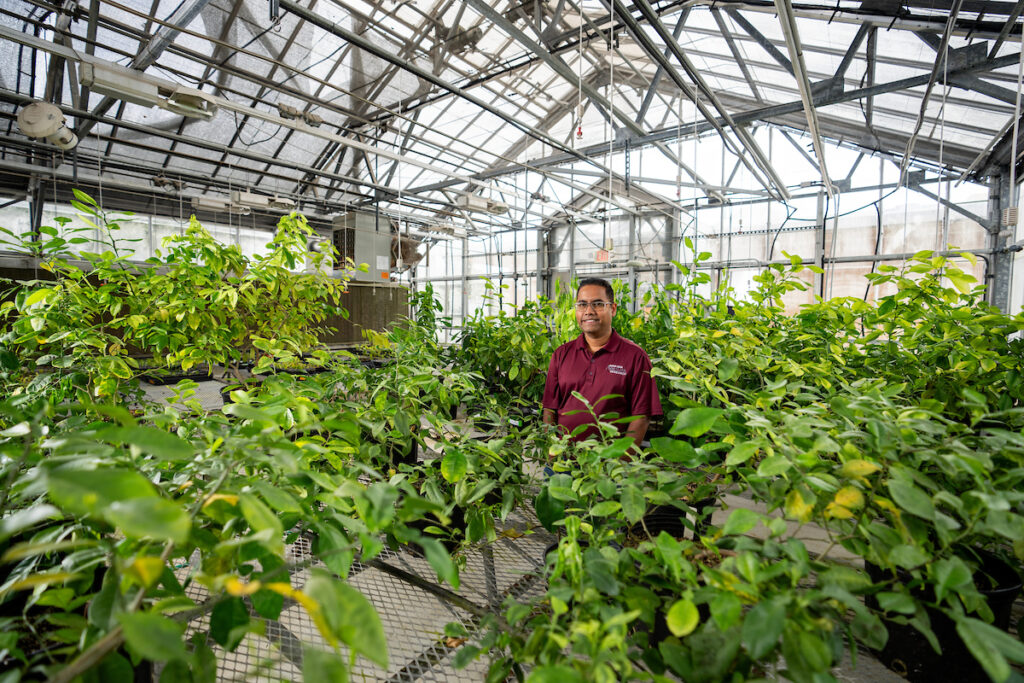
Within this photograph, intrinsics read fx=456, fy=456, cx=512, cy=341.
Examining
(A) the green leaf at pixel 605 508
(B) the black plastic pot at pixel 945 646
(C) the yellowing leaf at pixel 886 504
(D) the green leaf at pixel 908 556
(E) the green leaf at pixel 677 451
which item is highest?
(E) the green leaf at pixel 677 451

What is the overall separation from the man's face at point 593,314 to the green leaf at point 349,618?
1589 millimetres

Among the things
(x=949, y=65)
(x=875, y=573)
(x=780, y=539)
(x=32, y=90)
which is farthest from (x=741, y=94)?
(x=32, y=90)

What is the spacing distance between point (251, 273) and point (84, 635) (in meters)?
1.22

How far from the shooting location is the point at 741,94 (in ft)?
21.2

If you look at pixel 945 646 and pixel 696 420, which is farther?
pixel 945 646

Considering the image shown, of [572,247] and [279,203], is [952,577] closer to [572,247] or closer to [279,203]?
[279,203]

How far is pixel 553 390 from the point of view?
76.0 inches

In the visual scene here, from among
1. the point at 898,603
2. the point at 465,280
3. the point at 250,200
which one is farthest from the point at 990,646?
the point at 465,280

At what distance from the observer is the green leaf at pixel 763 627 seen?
1.20ft

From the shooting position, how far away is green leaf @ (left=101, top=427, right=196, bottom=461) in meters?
0.35

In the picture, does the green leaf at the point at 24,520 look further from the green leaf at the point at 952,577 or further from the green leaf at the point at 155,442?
the green leaf at the point at 952,577

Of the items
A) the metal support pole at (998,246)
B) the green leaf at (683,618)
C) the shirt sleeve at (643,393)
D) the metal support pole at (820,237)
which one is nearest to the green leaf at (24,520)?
the green leaf at (683,618)

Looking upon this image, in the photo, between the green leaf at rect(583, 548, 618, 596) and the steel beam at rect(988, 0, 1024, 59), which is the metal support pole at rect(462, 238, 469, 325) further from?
the green leaf at rect(583, 548, 618, 596)

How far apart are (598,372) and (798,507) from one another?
50.8 inches
